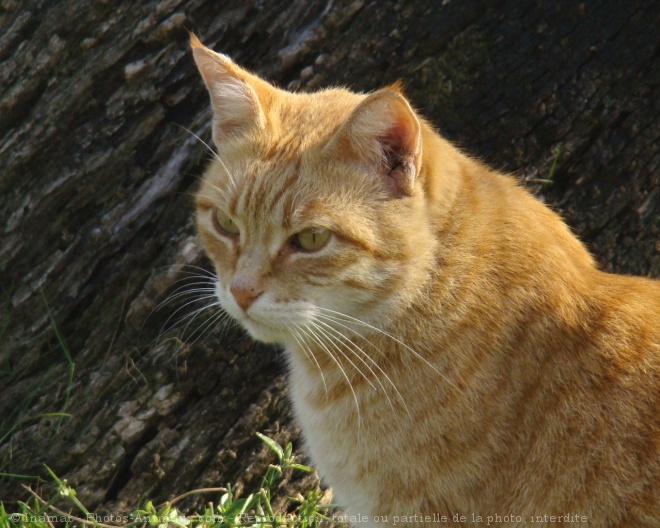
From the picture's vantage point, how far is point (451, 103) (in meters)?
3.94

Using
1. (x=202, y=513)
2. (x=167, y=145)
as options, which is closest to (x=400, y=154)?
(x=167, y=145)

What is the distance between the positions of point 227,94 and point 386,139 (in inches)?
28.6

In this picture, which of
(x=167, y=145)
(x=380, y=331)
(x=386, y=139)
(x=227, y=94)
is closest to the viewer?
(x=386, y=139)

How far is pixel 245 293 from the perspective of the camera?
314 centimetres

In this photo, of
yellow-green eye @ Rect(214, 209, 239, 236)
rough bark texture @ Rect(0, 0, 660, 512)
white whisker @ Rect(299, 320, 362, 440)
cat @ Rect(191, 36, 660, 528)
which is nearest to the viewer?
cat @ Rect(191, 36, 660, 528)

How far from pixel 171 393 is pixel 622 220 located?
2.35 metres

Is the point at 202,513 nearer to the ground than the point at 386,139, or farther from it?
nearer to the ground

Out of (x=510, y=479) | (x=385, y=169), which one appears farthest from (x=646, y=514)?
(x=385, y=169)

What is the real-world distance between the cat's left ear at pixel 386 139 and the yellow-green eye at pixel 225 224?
53 cm

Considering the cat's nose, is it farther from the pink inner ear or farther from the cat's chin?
the pink inner ear

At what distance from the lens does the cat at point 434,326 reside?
307 cm

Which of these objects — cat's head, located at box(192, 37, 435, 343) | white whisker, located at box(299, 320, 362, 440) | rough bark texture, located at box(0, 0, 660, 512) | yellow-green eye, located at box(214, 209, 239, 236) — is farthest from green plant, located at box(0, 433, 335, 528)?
yellow-green eye, located at box(214, 209, 239, 236)

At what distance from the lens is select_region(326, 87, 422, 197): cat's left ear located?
114 inches

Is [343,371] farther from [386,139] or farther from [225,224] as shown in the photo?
[386,139]
